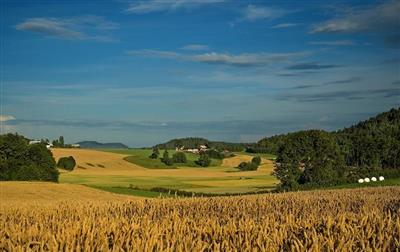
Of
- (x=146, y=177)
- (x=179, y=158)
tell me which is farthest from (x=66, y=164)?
(x=179, y=158)

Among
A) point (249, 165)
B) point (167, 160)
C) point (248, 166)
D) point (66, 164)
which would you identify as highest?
point (167, 160)

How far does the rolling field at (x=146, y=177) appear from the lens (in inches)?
2707

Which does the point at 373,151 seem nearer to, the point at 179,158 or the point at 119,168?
the point at 179,158

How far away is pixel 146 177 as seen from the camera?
276 ft

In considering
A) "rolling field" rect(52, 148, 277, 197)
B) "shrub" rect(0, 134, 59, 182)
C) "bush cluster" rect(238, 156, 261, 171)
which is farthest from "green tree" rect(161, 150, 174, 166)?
"shrub" rect(0, 134, 59, 182)

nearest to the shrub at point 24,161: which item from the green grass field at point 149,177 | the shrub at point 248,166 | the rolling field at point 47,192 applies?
the green grass field at point 149,177

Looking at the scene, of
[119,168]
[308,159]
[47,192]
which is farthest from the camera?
[119,168]

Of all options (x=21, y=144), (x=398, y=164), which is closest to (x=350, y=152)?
(x=398, y=164)

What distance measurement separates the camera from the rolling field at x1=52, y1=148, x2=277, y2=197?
226ft

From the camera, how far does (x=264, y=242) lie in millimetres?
7316

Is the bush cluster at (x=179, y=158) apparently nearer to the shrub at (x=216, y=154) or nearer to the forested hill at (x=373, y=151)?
the shrub at (x=216, y=154)

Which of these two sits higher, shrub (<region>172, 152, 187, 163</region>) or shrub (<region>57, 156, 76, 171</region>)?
shrub (<region>172, 152, 187, 163</region>)

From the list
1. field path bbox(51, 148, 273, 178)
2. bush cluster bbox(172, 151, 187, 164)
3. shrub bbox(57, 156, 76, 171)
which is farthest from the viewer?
bush cluster bbox(172, 151, 187, 164)

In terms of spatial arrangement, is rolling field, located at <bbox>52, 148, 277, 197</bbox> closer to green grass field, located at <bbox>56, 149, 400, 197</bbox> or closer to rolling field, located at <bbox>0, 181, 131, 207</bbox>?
green grass field, located at <bbox>56, 149, 400, 197</bbox>
